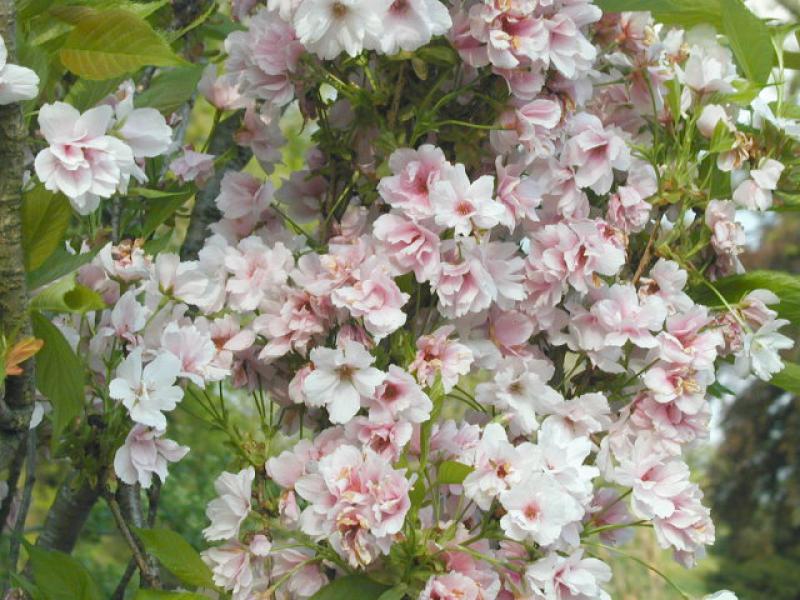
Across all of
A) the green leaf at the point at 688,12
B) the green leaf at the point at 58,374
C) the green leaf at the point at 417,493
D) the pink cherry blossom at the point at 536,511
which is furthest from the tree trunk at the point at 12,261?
the green leaf at the point at 688,12

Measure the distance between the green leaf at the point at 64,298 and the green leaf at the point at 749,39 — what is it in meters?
0.95

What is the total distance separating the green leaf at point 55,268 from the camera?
131 cm

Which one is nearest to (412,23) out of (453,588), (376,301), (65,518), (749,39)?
(376,301)

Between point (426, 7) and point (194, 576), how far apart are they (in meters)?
0.77

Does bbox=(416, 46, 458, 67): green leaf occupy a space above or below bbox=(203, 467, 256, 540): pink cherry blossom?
above

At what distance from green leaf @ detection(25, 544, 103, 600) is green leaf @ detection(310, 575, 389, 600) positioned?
32 cm

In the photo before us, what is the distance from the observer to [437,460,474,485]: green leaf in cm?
132

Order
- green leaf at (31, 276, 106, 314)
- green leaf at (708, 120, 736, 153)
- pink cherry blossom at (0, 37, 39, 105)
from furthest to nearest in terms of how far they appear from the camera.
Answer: green leaf at (708, 120, 736, 153), green leaf at (31, 276, 106, 314), pink cherry blossom at (0, 37, 39, 105)

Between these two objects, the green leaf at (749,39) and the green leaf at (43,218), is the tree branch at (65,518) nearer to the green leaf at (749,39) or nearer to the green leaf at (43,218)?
the green leaf at (43,218)

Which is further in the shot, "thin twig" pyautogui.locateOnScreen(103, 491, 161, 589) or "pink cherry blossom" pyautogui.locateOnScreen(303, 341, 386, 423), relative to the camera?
"thin twig" pyautogui.locateOnScreen(103, 491, 161, 589)

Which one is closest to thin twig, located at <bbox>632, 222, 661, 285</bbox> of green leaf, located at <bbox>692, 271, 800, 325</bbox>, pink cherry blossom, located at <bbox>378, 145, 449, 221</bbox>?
green leaf, located at <bbox>692, 271, 800, 325</bbox>

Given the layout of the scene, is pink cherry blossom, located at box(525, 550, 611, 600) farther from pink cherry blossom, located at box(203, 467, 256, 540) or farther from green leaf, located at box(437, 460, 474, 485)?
pink cherry blossom, located at box(203, 467, 256, 540)

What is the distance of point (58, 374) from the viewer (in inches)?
52.4

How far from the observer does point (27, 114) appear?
127cm
